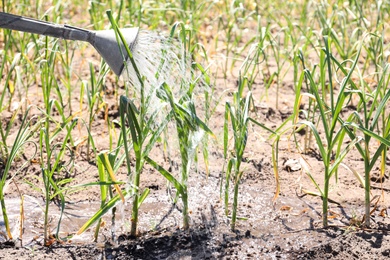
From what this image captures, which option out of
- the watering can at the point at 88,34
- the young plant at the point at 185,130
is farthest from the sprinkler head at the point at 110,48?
the young plant at the point at 185,130

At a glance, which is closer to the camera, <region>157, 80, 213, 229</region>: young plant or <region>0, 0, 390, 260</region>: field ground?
<region>157, 80, 213, 229</region>: young plant

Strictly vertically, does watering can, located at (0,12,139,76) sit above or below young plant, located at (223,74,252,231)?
above

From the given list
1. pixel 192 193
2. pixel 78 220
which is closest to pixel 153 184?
pixel 192 193

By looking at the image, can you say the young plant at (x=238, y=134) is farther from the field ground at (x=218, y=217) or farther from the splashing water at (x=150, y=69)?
the splashing water at (x=150, y=69)

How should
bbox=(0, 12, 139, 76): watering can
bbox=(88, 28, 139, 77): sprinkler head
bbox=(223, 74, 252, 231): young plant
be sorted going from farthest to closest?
bbox=(223, 74, 252, 231): young plant, bbox=(88, 28, 139, 77): sprinkler head, bbox=(0, 12, 139, 76): watering can

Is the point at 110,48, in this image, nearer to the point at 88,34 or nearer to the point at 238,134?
the point at 88,34

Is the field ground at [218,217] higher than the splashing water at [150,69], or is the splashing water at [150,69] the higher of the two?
the splashing water at [150,69]

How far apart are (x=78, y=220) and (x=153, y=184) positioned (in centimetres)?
44

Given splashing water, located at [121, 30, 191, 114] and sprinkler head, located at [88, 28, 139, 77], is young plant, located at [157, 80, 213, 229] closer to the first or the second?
splashing water, located at [121, 30, 191, 114]

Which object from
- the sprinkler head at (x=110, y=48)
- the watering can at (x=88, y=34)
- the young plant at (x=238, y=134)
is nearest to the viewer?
the watering can at (x=88, y=34)

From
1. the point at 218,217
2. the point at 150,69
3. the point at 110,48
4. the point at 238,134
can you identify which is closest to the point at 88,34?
the point at 110,48

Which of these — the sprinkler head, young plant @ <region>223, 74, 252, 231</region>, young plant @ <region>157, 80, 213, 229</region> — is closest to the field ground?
young plant @ <region>223, 74, 252, 231</region>

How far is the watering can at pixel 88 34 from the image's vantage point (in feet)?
8.09

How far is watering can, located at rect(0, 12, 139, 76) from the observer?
2465mm
